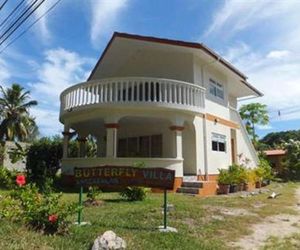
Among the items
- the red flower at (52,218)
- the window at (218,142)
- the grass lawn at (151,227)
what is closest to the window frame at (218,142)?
the window at (218,142)

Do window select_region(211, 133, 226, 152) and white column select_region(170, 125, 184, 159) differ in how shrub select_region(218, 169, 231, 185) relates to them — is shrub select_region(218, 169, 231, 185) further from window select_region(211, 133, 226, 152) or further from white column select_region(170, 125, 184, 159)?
white column select_region(170, 125, 184, 159)

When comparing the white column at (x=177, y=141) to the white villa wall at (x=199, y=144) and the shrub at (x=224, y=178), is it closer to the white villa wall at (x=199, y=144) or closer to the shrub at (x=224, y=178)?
the white villa wall at (x=199, y=144)

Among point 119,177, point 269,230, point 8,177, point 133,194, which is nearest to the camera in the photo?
point 8,177

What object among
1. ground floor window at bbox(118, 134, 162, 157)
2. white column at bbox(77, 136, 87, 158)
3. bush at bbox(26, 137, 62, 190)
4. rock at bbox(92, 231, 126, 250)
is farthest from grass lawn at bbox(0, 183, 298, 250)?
bush at bbox(26, 137, 62, 190)

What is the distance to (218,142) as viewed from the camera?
2022 cm

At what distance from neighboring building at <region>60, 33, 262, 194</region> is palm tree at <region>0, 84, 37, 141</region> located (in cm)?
2152

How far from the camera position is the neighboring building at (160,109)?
16.0 meters

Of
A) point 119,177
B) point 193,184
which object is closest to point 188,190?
point 193,184

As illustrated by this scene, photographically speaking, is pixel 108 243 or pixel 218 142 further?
pixel 218 142

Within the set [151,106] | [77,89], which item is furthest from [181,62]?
[77,89]

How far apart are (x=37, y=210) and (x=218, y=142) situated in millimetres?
14692

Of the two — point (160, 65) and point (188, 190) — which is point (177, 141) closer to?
point (188, 190)

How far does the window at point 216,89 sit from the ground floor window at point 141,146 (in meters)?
3.90

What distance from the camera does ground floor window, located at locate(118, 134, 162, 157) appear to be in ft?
63.7
